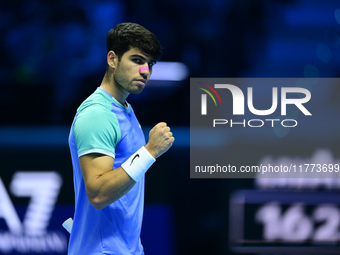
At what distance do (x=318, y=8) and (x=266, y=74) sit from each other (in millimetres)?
639

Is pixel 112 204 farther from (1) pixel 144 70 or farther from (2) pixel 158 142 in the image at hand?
(1) pixel 144 70

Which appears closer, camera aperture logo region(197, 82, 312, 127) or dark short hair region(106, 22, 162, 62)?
dark short hair region(106, 22, 162, 62)

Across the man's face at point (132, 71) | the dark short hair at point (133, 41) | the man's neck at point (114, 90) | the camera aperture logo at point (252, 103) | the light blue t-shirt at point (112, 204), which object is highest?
the camera aperture logo at point (252, 103)

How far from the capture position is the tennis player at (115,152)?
1.28 m

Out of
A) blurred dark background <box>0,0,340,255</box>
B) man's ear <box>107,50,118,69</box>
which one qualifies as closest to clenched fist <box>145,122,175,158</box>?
man's ear <box>107,50,118,69</box>

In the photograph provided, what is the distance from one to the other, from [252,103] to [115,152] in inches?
66.6

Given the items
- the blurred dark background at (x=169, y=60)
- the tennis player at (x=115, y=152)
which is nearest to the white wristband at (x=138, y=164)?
the tennis player at (x=115, y=152)

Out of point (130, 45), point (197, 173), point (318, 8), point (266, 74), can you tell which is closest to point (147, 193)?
point (197, 173)

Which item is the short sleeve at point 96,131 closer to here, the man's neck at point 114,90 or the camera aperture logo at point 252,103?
the man's neck at point 114,90

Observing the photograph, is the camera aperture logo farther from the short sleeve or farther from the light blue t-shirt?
the short sleeve

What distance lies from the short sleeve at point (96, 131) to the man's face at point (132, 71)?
7.0 inches

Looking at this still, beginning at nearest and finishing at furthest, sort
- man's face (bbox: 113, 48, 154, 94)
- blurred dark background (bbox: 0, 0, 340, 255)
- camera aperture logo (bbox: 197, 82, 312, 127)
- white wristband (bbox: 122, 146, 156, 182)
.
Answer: white wristband (bbox: 122, 146, 156, 182) < man's face (bbox: 113, 48, 154, 94) < blurred dark background (bbox: 0, 0, 340, 255) < camera aperture logo (bbox: 197, 82, 312, 127)

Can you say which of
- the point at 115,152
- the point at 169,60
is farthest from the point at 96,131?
the point at 169,60

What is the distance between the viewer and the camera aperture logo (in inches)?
111
